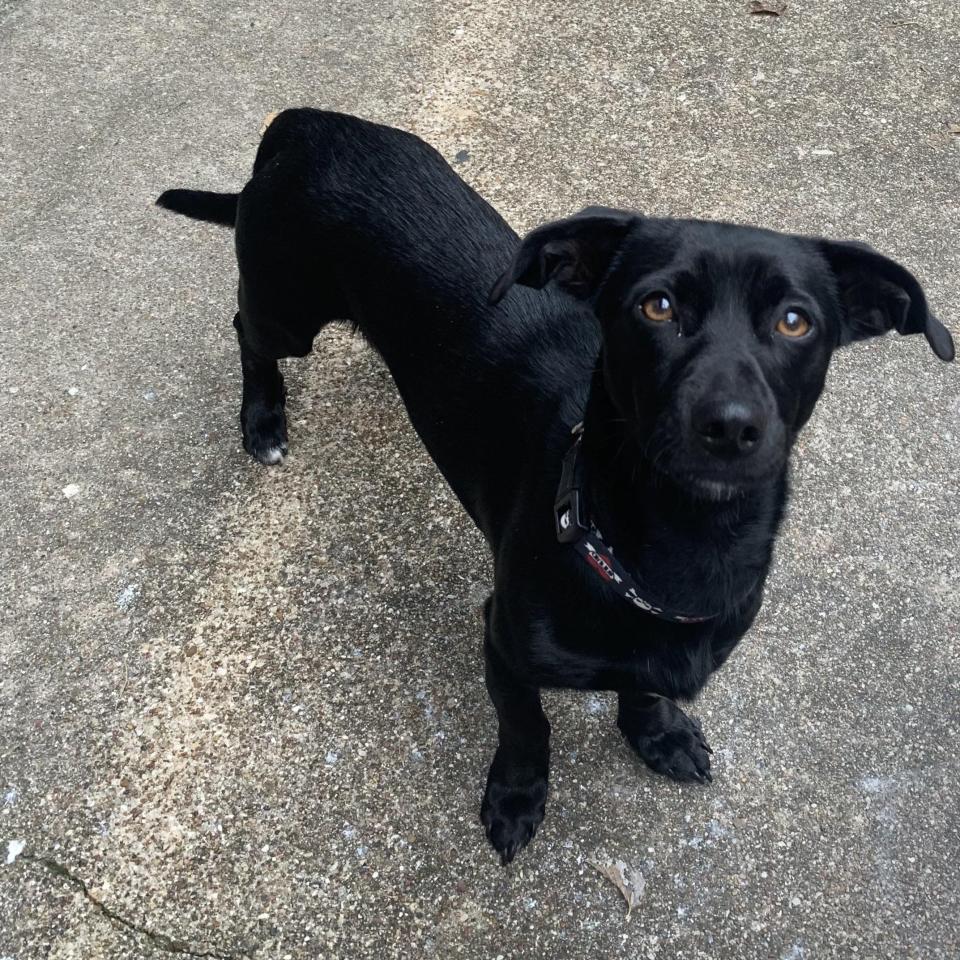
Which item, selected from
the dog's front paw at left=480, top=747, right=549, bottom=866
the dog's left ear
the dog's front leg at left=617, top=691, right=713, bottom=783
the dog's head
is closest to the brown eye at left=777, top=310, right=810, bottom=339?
the dog's head

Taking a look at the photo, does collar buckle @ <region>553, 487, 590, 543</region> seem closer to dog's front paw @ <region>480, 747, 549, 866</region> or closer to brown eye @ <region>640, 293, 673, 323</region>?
brown eye @ <region>640, 293, 673, 323</region>

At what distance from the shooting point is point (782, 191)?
407 centimetres

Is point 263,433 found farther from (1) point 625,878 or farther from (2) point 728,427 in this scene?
(2) point 728,427

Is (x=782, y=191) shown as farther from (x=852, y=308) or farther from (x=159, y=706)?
(x=159, y=706)

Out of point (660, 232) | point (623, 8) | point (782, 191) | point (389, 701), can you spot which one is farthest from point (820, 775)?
point (623, 8)

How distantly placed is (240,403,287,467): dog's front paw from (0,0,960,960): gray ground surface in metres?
0.08

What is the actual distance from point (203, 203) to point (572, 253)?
1697 millimetres

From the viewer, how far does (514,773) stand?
2.39m

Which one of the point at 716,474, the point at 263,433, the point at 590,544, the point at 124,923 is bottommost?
the point at 124,923

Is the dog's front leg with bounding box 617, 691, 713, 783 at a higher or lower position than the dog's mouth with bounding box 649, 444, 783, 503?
lower

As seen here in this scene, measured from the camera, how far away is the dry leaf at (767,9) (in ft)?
16.0

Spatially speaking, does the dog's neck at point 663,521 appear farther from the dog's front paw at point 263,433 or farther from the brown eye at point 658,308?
the dog's front paw at point 263,433

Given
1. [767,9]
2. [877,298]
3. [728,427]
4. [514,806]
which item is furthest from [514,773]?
[767,9]

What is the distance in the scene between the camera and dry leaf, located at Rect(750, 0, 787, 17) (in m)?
4.86
